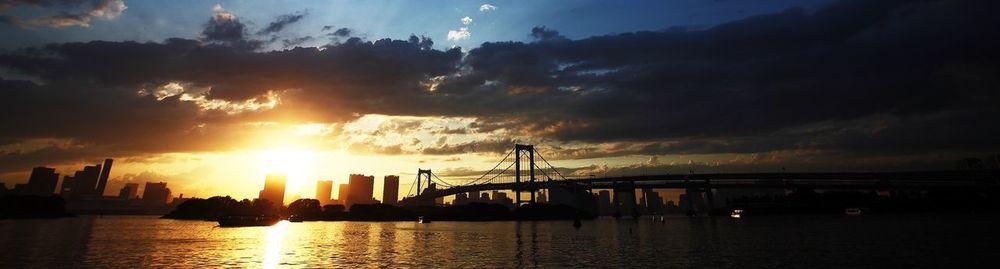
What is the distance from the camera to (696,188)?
159750 mm

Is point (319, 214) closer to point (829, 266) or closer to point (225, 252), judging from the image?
point (225, 252)

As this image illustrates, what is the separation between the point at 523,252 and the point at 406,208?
15074cm

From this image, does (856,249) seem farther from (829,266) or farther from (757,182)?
(757,182)

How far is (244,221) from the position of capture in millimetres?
113375

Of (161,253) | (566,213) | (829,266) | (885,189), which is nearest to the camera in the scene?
(829,266)

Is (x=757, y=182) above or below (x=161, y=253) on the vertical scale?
above

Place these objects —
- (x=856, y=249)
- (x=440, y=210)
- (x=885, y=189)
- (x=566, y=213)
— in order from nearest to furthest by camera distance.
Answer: (x=856, y=249), (x=885, y=189), (x=566, y=213), (x=440, y=210)

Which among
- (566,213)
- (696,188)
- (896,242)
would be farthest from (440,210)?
(896,242)

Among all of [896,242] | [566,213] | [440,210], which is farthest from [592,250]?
[440,210]

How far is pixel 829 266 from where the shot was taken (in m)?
29.8

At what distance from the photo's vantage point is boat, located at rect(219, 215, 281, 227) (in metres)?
110

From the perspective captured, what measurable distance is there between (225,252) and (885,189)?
17817cm

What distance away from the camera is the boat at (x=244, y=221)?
109769 mm

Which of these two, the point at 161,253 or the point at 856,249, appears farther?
the point at 161,253
